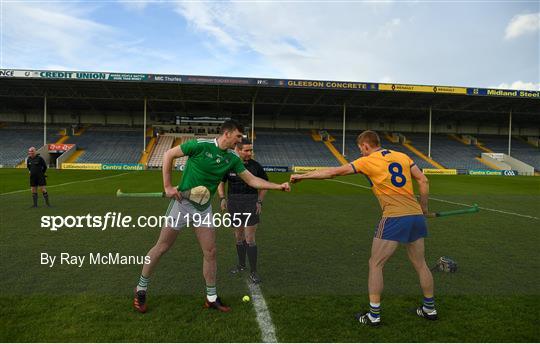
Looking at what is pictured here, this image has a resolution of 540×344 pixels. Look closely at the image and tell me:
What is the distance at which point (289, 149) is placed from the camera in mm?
46156

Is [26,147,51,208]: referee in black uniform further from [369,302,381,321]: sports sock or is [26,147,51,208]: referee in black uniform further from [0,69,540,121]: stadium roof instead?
[0,69,540,121]: stadium roof

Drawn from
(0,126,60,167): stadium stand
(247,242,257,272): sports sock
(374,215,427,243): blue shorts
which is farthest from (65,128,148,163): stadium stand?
(374,215,427,243): blue shorts

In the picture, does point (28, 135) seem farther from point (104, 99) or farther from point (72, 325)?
point (72, 325)

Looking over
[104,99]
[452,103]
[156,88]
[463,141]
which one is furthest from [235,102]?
Answer: [463,141]

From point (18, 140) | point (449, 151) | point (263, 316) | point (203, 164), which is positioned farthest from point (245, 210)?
point (449, 151)

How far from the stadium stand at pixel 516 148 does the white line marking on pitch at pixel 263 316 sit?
51.0 meters

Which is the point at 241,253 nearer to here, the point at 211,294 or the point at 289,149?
the point at 211,294

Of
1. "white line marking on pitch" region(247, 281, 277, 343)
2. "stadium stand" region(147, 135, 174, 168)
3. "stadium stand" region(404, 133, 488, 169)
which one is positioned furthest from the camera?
"stadium stand" region(404, 133, 488, 169)

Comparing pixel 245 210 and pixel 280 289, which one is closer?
pixel 280 289

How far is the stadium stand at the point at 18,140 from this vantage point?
127 feet

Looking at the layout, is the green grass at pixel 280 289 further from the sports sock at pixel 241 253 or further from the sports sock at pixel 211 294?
the sports sock at pixel 241 253

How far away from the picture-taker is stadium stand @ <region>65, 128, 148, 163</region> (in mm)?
40750

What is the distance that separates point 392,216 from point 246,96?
130ft

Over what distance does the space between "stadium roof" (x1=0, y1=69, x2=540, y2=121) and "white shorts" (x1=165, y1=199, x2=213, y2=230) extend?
33.5 metres
